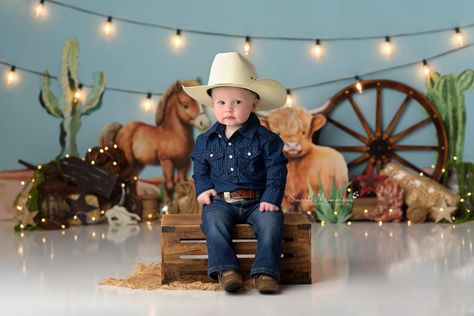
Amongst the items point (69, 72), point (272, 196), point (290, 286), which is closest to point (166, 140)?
point (69, 72)

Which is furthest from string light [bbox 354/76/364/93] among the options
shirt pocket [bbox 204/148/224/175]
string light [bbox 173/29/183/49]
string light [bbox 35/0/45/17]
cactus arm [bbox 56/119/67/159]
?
shirt pocket [bbox 204/148/224/175]

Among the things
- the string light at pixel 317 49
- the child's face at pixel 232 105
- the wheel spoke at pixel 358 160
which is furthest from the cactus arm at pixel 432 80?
the child's face at pixel 232 105

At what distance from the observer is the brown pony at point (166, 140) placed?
5332mm

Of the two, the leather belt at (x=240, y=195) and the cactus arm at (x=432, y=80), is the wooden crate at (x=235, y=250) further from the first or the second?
the cactus arm at (x=432, y=80)

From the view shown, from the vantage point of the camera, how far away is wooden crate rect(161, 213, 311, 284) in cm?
288

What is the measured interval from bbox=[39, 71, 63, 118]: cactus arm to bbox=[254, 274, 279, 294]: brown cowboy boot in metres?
3.02

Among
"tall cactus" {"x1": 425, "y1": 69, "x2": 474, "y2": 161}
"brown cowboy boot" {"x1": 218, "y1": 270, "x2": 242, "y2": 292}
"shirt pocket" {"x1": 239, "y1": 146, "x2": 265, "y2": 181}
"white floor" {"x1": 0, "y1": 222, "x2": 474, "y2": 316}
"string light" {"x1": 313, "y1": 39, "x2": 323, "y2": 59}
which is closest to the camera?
"white floor" {"x1": 0, "y1": 222, "x2": 474, "y2": 316}

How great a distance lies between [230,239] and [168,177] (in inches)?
100

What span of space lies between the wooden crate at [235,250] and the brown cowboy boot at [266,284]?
0.56ft

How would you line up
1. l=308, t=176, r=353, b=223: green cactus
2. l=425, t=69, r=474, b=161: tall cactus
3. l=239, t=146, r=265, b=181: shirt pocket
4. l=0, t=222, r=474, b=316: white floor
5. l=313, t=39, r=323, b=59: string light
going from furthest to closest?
l=313, t=39, r=323, b=59: string light, l=425, t=69, r=474, b=161: tall cactus, l=308, t=176, r=353, b=223: green cactus, l=239, t=146, r=265, b=181: shirt pocket, l=0, t=222, r=474, b=316: white floor

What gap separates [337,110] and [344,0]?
741mm

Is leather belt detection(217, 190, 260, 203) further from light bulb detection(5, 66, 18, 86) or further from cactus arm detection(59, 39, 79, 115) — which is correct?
light bulb detection(5, 66, 18, 86)

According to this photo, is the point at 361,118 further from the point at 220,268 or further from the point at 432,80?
the point at 220,268

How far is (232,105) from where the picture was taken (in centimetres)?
298
